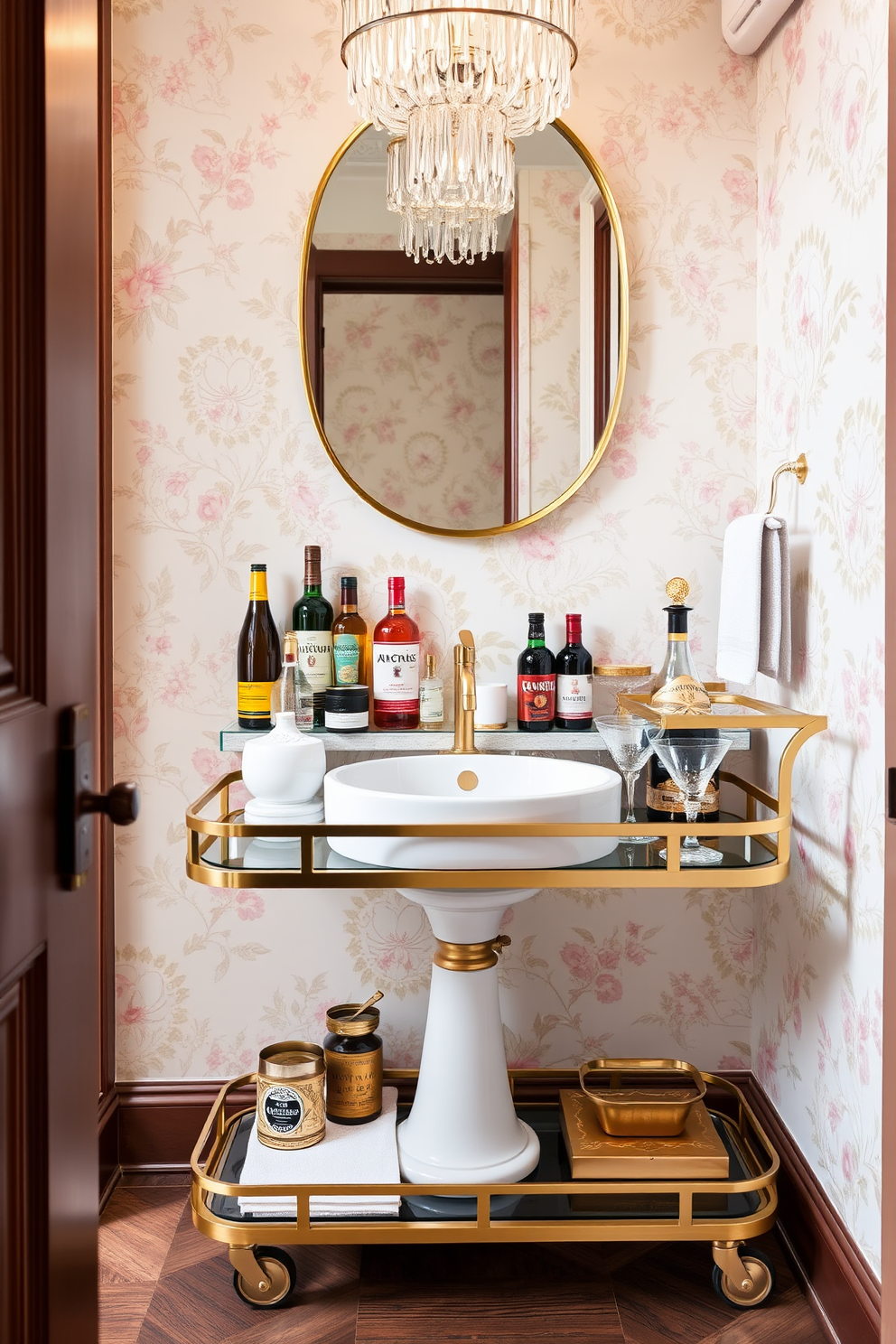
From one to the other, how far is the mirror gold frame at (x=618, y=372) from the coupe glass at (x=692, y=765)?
0.58 m

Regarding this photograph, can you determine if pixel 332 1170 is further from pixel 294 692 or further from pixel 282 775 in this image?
pixel 294 692

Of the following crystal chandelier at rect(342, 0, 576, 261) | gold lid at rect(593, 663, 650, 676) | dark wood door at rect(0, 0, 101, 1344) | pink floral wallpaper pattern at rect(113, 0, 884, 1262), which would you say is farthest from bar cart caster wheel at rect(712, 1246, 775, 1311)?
crystal chandelier at rect(342, 0, 576, 261)

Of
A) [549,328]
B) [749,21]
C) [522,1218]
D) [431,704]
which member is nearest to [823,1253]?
[522,1218]

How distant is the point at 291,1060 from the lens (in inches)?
69.2

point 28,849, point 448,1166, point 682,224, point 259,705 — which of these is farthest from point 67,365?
point 682,224

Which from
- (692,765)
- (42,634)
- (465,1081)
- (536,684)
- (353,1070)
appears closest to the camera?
(42,634)

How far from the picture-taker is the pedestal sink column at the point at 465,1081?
1.67 m

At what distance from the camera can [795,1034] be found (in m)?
1.79

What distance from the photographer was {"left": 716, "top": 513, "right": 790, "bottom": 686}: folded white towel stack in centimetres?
173

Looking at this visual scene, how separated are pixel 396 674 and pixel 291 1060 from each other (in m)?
0.67

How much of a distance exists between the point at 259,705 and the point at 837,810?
0.98m

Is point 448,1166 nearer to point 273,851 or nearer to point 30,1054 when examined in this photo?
point 273,851

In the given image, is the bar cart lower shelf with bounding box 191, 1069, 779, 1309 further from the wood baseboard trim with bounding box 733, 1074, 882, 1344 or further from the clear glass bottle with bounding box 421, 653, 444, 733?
the clear glass bottle with bounding box 421, 653, 444, 733

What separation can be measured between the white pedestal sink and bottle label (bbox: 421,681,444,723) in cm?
13
